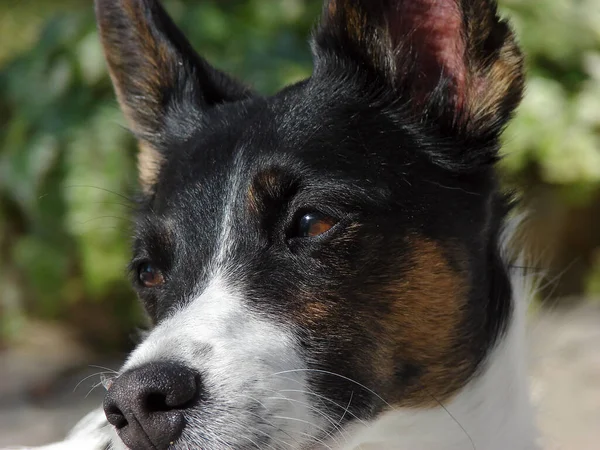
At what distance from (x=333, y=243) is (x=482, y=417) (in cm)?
89

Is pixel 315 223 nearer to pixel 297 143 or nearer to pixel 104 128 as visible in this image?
pixel 297 143

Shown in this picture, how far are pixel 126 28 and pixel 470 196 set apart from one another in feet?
5.21

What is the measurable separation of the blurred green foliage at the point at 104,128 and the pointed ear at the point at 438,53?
3310mm

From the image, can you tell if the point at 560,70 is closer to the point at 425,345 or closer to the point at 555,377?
the point at 555,377

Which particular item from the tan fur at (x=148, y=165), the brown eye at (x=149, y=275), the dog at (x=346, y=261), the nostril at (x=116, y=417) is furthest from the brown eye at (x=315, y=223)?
the tan fur at (x=148, y=165)

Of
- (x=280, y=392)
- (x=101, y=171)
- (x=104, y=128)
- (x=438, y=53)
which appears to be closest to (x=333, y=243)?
(x=280, y=392)

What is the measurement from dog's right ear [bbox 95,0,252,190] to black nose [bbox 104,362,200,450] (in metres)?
1.32

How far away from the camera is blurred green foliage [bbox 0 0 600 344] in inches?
275

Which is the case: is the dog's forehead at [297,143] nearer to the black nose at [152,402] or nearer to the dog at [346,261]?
the dog at [346,261]

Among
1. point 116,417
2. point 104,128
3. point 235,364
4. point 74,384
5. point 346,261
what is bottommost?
point 74,384

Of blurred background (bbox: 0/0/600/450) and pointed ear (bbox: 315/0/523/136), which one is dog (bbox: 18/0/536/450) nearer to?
pointed ear (bbox: 315/0/523/136)

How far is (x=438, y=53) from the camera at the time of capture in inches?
128

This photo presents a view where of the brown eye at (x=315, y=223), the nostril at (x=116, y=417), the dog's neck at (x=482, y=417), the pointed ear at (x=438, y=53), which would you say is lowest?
the dog's neck at (x=482, y=417)

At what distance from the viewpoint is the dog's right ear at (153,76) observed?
3.62m
